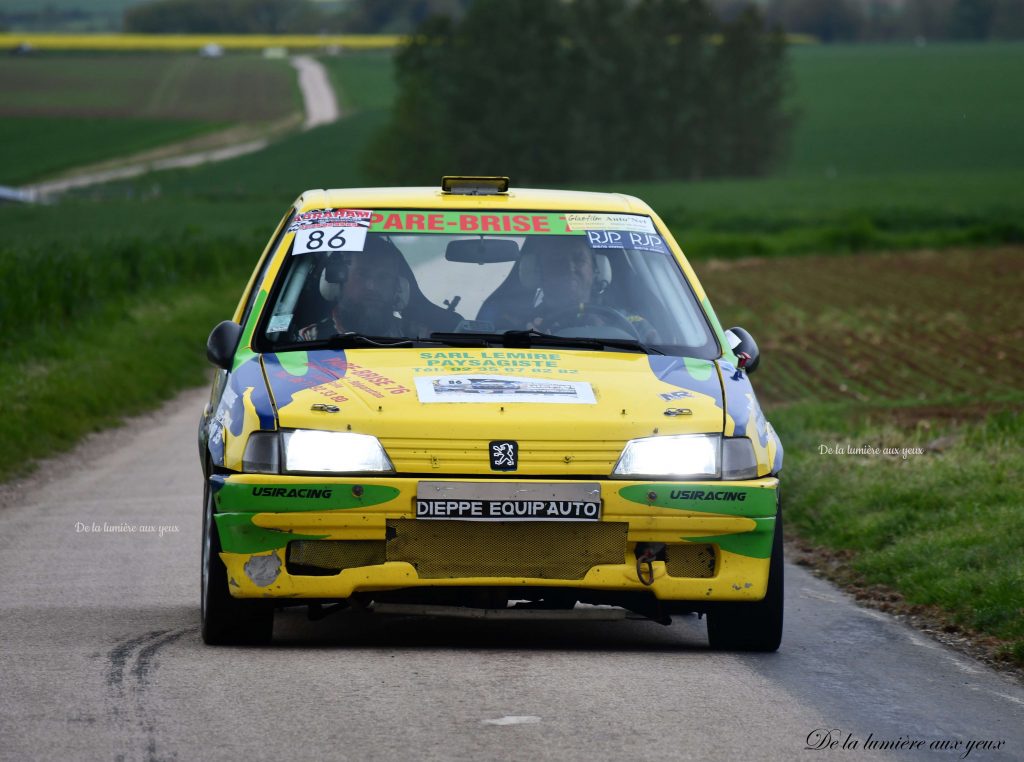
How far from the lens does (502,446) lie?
6.49 m

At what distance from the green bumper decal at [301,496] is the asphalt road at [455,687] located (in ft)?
1.70

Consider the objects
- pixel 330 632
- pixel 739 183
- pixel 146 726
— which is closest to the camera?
pixel 146 726

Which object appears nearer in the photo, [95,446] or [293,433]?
[293,433]

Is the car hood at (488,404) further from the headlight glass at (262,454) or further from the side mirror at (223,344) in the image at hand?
the side mirror at (223,344)

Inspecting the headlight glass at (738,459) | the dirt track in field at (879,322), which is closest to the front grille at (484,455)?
the headlight glass at (738,459)

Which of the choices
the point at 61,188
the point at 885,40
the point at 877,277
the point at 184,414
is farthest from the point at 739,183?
the point at 885,40

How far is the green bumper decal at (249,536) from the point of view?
6.50 meters

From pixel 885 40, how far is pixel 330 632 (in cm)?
19238

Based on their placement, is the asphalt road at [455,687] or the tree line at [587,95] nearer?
the asphalt road at [455,687]

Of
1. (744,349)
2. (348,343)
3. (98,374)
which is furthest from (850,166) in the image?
(348,343)

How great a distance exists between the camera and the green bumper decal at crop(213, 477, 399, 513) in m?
6.42

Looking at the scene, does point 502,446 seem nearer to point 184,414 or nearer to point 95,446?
point 95,446

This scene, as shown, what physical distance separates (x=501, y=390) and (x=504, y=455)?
0.33 meters

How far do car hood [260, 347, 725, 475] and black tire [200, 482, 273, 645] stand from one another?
1.71 ft
